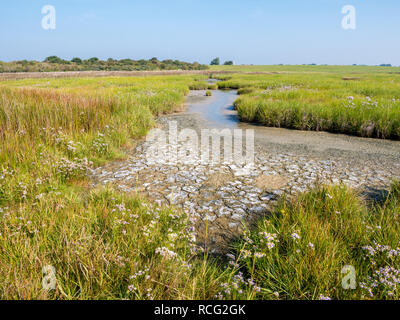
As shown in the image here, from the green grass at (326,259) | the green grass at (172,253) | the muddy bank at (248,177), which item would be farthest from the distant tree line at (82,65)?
the green grass at (326,259)

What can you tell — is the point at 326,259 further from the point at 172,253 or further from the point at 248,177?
the point at 248,177

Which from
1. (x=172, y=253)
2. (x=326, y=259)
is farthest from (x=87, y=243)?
(x=326, y=259)

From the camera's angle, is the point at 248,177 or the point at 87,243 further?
the point at 248,177

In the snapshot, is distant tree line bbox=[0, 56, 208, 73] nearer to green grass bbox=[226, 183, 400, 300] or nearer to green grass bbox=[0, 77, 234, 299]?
green grass bbox=[0, 77, 234, 299]

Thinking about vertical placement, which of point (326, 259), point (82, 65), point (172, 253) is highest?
point (82, 65)

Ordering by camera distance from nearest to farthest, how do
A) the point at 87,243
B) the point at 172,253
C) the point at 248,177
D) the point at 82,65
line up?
the point at 172,253 < the point at 87,243 < the point at 248,177 < the point at 82,65

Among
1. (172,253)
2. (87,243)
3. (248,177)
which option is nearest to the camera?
(172,253)

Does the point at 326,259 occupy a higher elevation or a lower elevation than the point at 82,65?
lower

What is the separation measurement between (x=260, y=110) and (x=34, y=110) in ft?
32.8

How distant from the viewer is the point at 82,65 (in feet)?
254

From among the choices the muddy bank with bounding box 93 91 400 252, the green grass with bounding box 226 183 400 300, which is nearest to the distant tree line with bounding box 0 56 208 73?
the muddy bank with bounding box 93 91 400 252

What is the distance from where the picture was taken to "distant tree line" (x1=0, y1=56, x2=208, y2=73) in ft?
196

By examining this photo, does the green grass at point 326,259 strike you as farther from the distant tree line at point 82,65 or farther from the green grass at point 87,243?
the distant tree line at point 82,65
